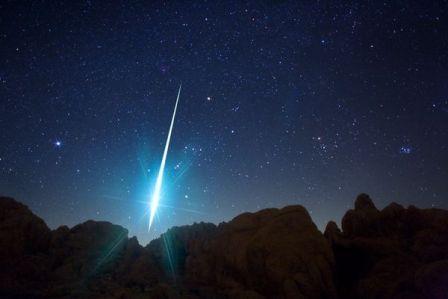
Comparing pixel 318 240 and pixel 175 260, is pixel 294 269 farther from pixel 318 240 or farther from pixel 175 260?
Answer: pixel 175 260

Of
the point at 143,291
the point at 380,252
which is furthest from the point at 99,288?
the point at 380,252

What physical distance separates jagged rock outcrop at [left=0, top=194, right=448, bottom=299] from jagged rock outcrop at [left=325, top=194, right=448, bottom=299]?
0.10 metres

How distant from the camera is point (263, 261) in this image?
1460 inches

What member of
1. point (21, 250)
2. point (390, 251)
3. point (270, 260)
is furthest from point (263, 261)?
point (21, 250)

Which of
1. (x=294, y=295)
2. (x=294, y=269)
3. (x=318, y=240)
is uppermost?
(x=318, y=240)

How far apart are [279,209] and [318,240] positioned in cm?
768

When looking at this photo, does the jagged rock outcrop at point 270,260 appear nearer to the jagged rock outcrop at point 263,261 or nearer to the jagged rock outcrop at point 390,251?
the jagged rock outcrop at point 263,261

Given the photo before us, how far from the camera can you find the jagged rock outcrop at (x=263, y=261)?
3394 centimetres

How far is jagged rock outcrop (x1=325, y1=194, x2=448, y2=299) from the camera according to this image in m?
28.6

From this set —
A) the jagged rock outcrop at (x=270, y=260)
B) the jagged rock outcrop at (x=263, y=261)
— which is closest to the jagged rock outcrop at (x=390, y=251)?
the jagged rock outcrop at (x=263, y=261)

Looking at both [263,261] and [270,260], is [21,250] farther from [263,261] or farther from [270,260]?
[270,260]

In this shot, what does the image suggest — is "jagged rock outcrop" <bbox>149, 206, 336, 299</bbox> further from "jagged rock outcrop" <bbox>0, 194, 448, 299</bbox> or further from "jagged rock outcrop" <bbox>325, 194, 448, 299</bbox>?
"jagged rock outcrop" <bbox>325, 194, 448, 299</bbox>

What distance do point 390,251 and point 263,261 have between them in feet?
44.9

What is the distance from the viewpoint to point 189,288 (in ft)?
150
